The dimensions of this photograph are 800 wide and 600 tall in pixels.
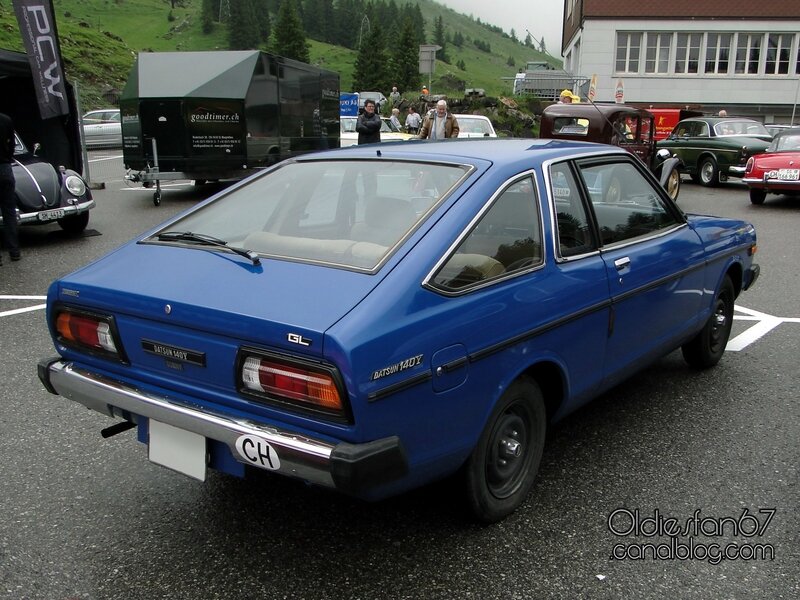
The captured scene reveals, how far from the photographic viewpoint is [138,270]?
296 centimetres

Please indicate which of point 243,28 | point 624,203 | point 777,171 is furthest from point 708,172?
point 243,28

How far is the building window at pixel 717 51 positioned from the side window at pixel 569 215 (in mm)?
46467

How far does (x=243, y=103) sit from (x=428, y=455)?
12.3 meters

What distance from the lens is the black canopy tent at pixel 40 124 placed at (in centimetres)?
1109

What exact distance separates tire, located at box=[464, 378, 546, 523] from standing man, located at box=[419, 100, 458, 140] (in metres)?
9.57

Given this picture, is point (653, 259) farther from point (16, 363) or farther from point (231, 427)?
point (16, 363)

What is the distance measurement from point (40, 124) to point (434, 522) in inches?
418

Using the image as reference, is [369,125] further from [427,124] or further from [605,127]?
[605,127]

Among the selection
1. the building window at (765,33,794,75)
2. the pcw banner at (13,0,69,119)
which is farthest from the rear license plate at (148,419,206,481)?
the building window at (765,33,794,75)

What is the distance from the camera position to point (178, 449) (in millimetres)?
2689

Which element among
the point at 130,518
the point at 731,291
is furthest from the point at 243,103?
the point at 130,518

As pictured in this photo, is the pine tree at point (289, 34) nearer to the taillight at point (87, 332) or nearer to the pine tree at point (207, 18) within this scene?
the pine tree at point (207, 18)

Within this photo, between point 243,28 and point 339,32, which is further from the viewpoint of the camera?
point 339,32

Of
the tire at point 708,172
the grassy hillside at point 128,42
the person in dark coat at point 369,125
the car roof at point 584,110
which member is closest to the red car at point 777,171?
the car roof at point 584,110
